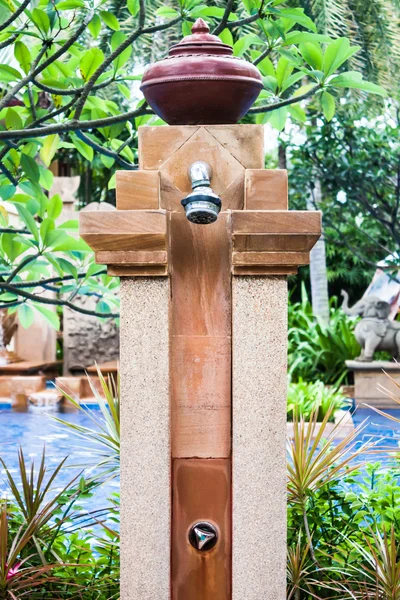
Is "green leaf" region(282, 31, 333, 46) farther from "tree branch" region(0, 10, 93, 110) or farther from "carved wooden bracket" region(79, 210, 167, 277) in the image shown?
"carved wooden bracket" region(79, 210, 167, 277)

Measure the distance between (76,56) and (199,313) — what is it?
1.48 metres

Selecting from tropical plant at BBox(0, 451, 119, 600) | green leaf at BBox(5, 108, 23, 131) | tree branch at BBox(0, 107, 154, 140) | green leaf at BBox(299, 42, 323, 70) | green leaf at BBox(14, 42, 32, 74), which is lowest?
tropical plant at BBox(0, 451, 119, 600)

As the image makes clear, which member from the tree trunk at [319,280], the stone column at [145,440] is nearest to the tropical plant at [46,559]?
the stone column at [145,440]

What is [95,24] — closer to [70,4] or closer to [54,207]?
[70,4]

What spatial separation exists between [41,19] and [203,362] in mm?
1352

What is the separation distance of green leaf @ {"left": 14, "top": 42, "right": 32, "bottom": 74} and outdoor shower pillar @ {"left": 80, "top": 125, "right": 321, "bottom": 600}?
64cm

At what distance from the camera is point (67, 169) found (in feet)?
56.5

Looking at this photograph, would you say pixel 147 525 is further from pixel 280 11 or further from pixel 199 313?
pixel 280 11

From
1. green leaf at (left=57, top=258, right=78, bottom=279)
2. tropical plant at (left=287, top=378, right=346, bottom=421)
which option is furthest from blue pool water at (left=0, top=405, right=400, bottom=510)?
green leaf at (left=57, top=258, right=78, bottom=279)

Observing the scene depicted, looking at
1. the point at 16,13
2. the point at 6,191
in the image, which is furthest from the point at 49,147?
the point at 16,13

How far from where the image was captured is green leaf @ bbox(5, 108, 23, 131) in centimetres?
301

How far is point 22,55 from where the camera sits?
9.61 feet

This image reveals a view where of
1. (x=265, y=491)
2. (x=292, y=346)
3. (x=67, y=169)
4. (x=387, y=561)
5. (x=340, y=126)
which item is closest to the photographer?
(x=265, y=491)

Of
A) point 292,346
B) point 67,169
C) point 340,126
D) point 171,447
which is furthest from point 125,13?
point 171,447
